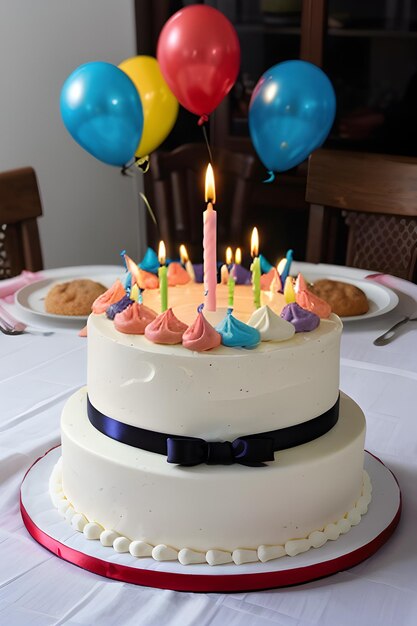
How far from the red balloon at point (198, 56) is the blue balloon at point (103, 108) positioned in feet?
0.39

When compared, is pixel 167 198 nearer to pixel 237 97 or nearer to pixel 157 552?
pixel 237 97

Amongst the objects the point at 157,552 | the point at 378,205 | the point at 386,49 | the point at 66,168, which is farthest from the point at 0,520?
the point at 386,49

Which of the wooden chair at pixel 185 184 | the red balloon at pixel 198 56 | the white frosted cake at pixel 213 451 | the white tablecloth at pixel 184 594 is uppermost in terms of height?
the red balloon at pixel 198 56

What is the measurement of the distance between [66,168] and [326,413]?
3000 millimetres

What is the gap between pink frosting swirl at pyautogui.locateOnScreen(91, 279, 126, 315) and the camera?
1.05 metres

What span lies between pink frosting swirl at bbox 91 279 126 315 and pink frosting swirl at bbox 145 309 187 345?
5.4 inches

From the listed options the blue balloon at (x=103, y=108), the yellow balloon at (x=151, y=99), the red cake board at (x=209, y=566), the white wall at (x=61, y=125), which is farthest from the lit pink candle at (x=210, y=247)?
the white wall at (x=61, y=125)

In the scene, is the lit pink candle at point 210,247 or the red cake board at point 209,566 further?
the lit pink candle at point 210,247

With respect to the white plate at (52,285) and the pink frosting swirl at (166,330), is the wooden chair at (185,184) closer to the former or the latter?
the white plate at (52,285)

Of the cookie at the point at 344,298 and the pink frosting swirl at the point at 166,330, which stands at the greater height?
the pink frosting swirl at the point at 166,330

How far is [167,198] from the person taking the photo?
295 centimetres

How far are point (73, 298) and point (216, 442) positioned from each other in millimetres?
819

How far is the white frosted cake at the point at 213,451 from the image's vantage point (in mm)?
901

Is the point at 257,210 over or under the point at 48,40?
under
